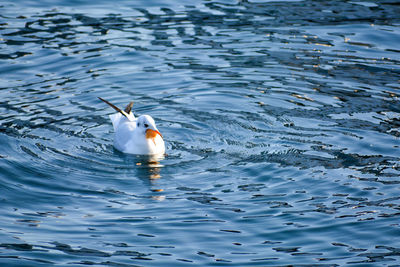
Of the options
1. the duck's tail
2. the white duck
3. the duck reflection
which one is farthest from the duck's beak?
the duck's tail

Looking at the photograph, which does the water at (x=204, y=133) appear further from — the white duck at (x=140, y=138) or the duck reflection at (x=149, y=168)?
the white duck at (x=140, y=138)

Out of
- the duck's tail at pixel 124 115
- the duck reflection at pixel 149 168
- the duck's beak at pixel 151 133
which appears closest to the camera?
the duck reflection at pixel 149 168

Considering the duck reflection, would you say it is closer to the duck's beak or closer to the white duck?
the white duck

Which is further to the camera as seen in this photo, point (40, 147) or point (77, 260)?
point (40, 147)

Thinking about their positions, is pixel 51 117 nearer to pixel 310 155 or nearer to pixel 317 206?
pixel 310 155

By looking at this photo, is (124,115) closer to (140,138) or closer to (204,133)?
(140,138)

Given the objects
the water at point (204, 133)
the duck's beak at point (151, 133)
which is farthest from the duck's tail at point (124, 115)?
the duck's beak at point (151, 133)

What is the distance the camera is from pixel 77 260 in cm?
779

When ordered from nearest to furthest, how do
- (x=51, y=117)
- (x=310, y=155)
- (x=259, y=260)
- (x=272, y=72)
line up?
1. (x=259, y=260)
2. (x=310, y=155)
3. (x=51, y=117)
4. (x=272, y=72)

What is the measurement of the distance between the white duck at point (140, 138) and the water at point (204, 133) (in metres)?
0.22

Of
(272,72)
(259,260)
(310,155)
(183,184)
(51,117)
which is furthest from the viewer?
(272,72)

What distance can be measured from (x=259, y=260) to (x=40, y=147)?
4488 mm

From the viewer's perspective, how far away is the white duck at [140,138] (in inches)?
432

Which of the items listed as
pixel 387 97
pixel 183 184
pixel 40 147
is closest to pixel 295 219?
pixel 183 184
